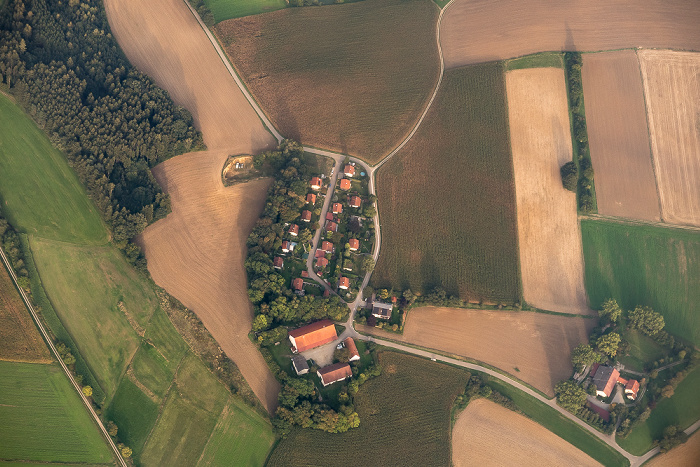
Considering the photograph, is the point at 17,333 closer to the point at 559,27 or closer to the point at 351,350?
the point at 351,350

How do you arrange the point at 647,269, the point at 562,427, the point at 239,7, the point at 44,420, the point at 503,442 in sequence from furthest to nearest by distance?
the point at 239,7 < the point at 647,269 < the point at 562,427 < the point at 503,442 < the point at 44,420

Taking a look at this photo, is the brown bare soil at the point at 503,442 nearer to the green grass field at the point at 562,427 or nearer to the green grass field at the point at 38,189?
the green grass field at the point at 562,427

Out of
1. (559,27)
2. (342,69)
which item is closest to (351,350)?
(342,69)

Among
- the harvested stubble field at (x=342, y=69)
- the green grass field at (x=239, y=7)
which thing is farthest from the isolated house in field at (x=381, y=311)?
the green grass field at (x=239, y=7)

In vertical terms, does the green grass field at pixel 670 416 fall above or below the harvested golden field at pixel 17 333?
below

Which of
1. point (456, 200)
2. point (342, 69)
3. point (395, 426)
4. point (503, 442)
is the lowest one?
point (503, 442)

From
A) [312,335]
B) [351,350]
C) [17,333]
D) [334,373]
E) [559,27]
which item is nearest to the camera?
[17,333]

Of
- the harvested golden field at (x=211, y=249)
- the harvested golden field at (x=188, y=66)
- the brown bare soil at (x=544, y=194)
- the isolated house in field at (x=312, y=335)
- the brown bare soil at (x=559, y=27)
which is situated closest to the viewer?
the isolated house in field at (x=312, y=335)

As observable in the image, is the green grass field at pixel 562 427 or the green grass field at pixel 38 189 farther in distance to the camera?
the green grass field at pixel 38 189
